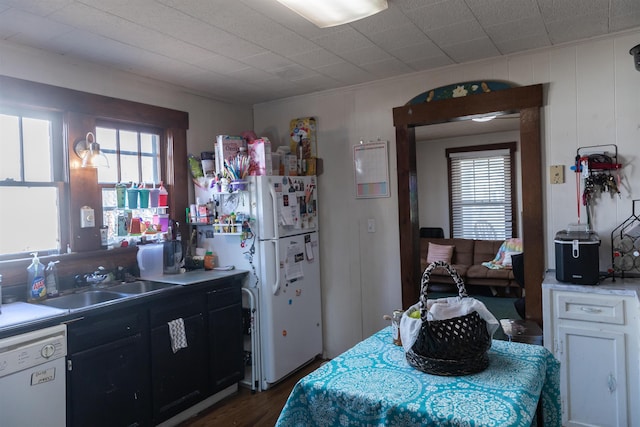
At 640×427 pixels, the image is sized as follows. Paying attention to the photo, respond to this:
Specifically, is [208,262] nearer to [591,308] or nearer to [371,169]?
[371,169]

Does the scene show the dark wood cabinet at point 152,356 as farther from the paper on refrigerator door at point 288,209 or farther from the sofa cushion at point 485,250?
the sofa cushion at point 485,250

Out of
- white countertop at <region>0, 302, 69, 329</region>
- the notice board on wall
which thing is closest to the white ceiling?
the notice board on wall

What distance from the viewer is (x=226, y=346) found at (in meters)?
3.20

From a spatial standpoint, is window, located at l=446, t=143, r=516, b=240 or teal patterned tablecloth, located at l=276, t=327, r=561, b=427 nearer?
teal patterned tablecloth, located at l=276, t=327, r=561, b=427

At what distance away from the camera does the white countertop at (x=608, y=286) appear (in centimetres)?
240

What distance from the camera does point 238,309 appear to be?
10.9 ft

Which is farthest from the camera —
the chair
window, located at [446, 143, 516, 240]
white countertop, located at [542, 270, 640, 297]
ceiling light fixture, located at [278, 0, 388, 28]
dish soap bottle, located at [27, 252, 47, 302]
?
the chair

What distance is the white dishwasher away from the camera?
6.43ft

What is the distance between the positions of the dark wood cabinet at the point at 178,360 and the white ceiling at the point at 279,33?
1.60 metres

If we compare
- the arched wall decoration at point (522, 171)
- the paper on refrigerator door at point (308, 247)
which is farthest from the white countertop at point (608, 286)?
the paper on refrigerator door at point (308, 247)

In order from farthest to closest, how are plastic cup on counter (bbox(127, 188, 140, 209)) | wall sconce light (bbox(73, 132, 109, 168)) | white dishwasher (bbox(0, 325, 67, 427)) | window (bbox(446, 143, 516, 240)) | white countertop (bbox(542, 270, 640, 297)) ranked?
window (bbox(446, 143, 516, 240))
plastic cup on counter (bbox(127, 188, 140, 209))
wall sconce light (bbox(73, 132, 109, 168))
white countertop (bbox(542, 270, 640, 297))
white dishwasher (bbox(0, 325, 67, 427))

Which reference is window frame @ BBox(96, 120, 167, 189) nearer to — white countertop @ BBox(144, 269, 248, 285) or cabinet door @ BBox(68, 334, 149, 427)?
white countertop @ BBox(144, 269, 248, 285)

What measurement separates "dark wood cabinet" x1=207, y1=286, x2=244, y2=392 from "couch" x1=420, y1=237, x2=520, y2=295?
308cm

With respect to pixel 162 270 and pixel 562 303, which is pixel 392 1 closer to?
pixel 562 303
